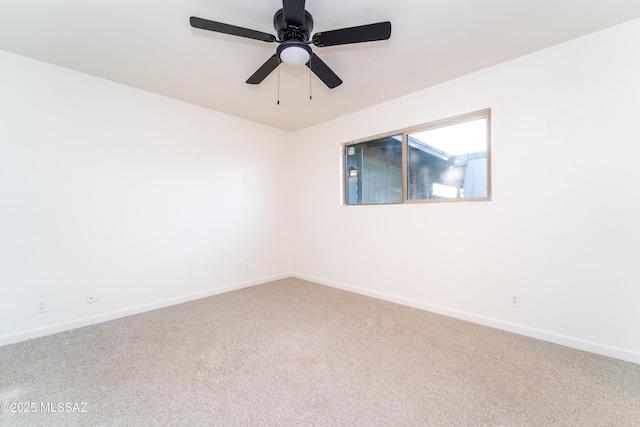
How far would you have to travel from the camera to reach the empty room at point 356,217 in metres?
1.64

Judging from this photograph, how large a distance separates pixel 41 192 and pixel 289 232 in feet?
9.86

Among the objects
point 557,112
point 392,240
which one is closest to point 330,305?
point 392,240

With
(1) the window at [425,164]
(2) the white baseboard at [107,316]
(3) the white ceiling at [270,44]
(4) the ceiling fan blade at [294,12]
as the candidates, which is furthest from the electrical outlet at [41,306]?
(1) the window at [425,164]

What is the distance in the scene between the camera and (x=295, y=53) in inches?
69.7

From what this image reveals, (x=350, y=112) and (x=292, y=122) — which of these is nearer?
(x=350, y=112)

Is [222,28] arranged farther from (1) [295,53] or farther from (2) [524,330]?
(2) [524,330]

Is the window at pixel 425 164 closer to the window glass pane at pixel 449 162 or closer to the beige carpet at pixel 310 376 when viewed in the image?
the window glass pane at pixel 449 162

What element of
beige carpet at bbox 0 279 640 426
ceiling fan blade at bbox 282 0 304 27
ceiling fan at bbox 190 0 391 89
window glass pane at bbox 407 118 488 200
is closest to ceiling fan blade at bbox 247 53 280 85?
ceiling fan at bbox 190 0 391 89

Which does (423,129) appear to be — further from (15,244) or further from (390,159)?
(15,244)

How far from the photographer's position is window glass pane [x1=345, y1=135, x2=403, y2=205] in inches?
131

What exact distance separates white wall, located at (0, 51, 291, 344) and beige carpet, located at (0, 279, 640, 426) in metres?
0.44

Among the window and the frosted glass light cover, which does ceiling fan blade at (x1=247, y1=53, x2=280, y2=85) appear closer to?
the frosted glass light cover

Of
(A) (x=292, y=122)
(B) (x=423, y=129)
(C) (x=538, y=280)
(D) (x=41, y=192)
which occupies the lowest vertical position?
(C) (x=538, y=280)

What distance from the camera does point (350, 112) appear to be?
365 centimetres
